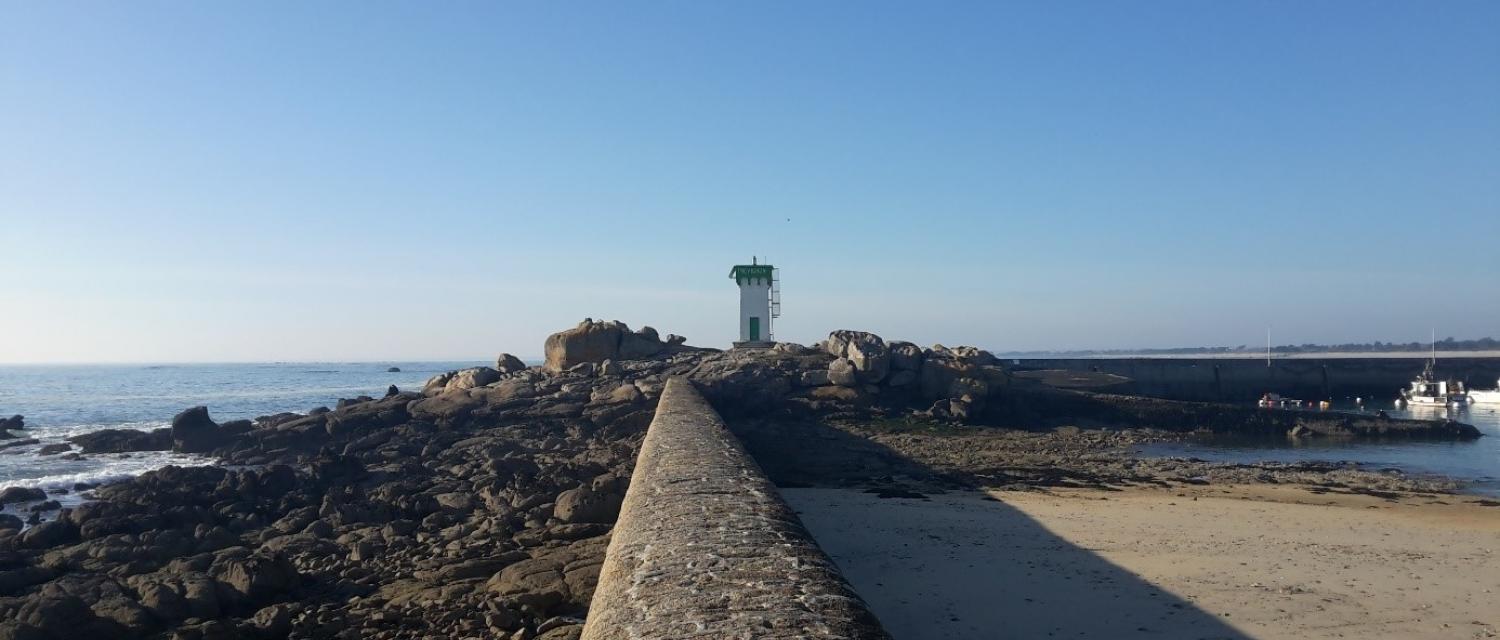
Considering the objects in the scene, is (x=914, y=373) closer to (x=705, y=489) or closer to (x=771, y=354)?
(x=771, y=354)

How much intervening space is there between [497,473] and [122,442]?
16.9 metres

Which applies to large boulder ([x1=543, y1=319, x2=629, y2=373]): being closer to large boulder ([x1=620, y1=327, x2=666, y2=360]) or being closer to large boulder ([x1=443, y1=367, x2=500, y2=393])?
large boulder ([x1=620, y1=327, x2=666, y2=360])

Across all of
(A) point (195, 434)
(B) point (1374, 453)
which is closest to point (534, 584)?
(A) point (195, 434)

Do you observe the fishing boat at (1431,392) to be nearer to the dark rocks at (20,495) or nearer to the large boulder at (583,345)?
the large boulder at (583,345)

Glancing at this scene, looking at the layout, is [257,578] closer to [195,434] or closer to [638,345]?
[195,434]

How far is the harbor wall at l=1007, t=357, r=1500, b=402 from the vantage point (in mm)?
42844

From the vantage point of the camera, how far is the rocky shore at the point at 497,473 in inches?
311

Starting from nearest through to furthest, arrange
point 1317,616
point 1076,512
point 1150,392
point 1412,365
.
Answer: point 1317,616 → point 1076,512 → point 1150,392 → point 1412,365

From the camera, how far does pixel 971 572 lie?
364 inches

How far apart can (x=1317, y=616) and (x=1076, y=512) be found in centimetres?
508

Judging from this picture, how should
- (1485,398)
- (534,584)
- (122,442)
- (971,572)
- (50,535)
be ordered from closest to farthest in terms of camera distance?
(534,584) < (971,572) < (50,535) < (122,442) < (1485,398)

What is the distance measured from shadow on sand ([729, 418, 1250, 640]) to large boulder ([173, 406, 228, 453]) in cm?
1771

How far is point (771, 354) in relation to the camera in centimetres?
2881

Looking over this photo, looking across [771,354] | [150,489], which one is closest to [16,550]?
[150,489]
